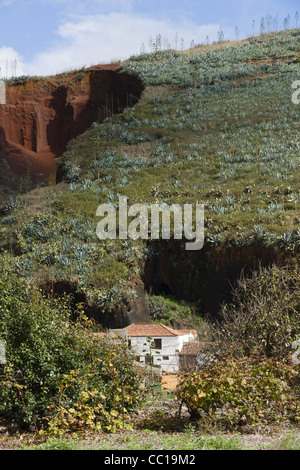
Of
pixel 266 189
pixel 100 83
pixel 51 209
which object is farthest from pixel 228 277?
pixel 100 83

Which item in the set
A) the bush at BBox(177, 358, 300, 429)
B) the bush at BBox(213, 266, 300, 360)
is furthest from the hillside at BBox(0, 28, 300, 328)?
the bush at BBox(177, 358, 300, 429)

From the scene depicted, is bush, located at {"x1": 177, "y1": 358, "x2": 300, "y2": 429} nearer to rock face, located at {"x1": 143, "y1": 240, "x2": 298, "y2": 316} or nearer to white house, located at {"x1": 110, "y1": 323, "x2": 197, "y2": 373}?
white house, located at {"x1": 110, "y1": 323, "x2": 197, "y2": 373}

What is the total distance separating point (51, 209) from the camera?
1196 inches

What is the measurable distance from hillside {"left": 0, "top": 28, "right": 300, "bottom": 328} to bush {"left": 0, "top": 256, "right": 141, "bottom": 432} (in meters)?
4.73

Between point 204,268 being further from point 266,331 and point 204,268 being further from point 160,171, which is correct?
point 160,171

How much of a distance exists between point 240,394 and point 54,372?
12.2ft

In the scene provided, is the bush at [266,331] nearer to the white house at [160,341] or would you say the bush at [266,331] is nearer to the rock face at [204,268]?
the white house at [160,341]

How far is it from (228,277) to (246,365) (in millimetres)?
12213

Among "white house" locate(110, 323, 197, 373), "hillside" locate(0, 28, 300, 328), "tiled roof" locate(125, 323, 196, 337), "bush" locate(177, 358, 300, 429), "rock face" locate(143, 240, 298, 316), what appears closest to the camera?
"bush" locate(177, 358, 300, 429)

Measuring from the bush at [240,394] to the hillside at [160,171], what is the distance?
716 centimetres

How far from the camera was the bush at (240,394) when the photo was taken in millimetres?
10719

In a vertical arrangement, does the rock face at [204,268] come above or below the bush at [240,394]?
above

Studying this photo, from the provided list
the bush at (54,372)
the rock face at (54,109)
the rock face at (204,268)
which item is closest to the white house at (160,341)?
the rock face at (204,268)

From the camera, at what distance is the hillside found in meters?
23.6
